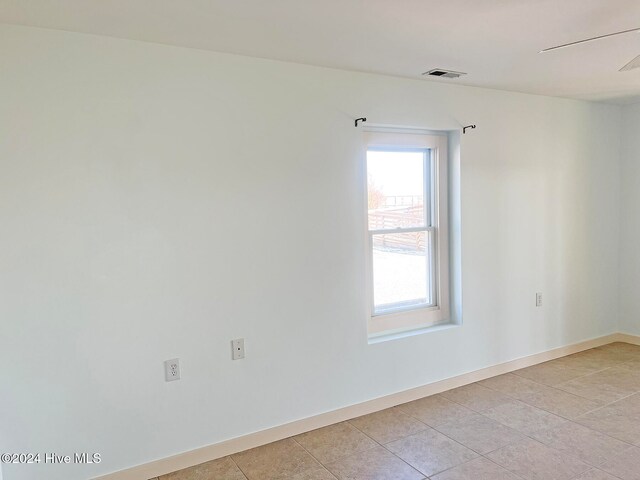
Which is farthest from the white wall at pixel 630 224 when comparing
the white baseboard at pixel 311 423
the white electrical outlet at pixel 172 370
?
the white electrical outlet at pixel 172 370

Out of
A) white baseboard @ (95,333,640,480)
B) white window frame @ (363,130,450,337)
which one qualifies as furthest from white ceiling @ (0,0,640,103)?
white baseboard @ (95,333,640,480)

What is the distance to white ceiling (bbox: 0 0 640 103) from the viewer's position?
2084mm

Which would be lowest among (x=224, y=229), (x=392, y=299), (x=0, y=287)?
(x=392, y=299)

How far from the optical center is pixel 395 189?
3596 mm

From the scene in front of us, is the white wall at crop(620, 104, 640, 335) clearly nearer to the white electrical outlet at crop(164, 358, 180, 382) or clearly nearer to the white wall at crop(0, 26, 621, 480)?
the white wall at crop(0, 26, 621, 480)

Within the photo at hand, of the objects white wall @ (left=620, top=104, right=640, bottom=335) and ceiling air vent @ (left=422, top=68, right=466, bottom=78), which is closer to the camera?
ceiling air vent @ (left=422, top=68, right=466, bottom=78)

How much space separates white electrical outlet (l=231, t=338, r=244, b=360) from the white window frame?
3.35 ft

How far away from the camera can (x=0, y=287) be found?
2.24m

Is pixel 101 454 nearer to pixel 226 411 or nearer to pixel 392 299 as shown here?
pixel 226 411

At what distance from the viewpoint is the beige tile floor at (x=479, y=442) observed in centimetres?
259

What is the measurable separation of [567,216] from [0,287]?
4.32 metres

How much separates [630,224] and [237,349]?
410 cm

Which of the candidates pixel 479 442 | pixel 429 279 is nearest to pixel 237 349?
pixel 479 442

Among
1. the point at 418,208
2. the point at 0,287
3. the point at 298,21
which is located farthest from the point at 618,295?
the point at 0,287
